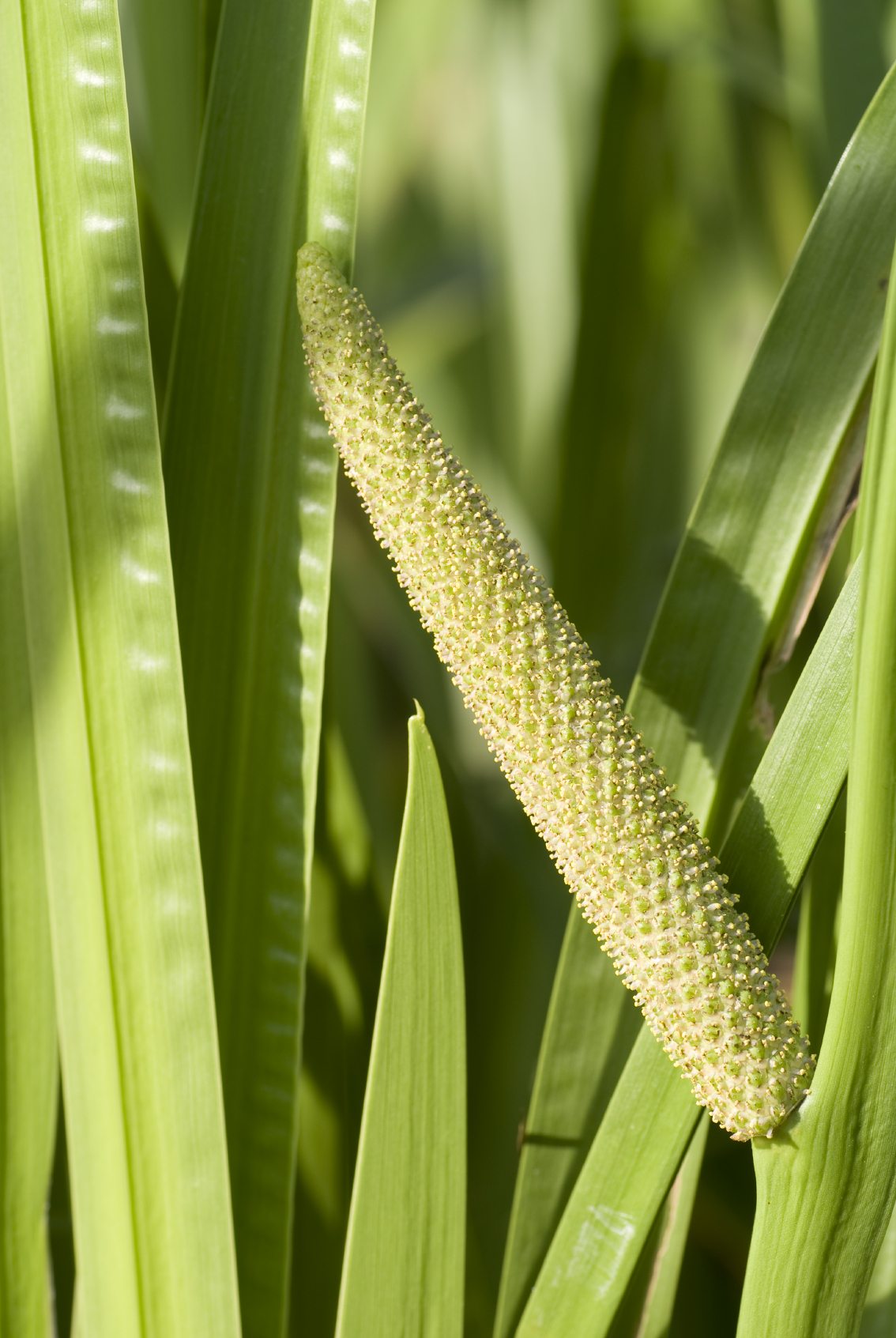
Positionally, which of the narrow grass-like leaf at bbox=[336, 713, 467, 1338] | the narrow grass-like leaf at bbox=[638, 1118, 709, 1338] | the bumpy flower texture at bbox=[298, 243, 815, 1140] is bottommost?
the narrow grass-like leaf at bbox=[638, 1118, 709, 1338]

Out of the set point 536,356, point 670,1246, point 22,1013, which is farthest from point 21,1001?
point 536,356

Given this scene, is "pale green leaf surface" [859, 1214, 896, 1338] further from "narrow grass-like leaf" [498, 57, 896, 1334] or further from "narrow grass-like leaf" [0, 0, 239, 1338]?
"narrow grass-like leaf" [0, 0, 239, 1338]

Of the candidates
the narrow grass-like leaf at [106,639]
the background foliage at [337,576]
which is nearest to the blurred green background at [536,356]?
the background foliage at [337,576]

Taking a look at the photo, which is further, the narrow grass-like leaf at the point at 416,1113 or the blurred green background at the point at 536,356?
the blurred green background at the point at 536,356

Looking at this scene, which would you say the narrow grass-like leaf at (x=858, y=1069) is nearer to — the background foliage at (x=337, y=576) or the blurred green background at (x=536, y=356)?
the background foliage at (x=337, y=576)

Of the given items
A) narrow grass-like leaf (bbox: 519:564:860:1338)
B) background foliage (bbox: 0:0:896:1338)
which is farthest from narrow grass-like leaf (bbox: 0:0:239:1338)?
narrow grass-like leaf (bbox: 519:564:860:1338)
